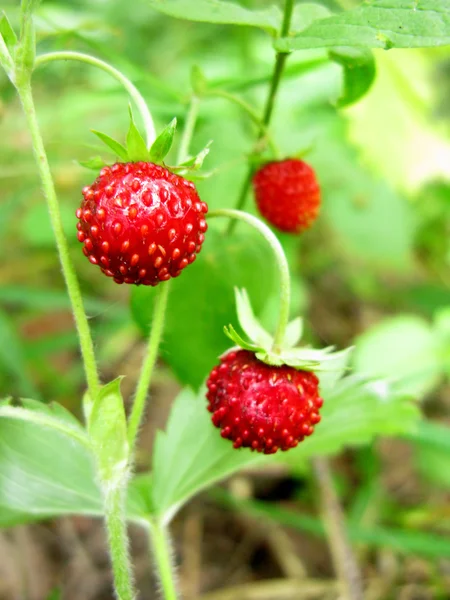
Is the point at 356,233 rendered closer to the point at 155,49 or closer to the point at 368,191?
the point at 368,191

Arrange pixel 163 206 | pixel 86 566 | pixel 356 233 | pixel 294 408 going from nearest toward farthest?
pixel 163 206 → pixel 294 408 → pixel 86 566 → pixel 356 233

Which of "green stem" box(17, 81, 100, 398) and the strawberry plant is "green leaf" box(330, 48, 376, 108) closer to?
the strawberry plant

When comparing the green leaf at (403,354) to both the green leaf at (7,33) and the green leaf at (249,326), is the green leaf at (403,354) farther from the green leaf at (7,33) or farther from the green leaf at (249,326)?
the green leaf at (7,33)

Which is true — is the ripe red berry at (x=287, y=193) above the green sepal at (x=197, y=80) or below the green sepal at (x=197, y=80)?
below

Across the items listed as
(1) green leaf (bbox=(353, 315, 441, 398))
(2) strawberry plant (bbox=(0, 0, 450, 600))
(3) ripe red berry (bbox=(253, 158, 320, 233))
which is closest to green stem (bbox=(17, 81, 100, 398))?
(2) strawberry plant (bbox=(0, 0, 450, 600))

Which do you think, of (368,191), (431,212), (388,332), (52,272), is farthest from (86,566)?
(431,212)

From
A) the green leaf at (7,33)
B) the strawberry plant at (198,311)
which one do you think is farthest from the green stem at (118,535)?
the green leaf at (7,33)

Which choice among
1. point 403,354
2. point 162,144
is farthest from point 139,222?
point 403,354
